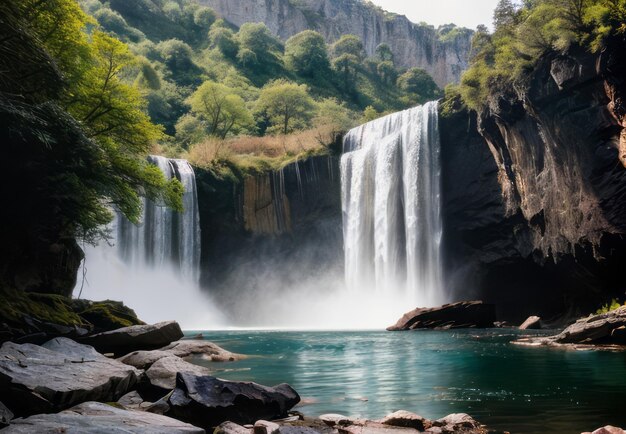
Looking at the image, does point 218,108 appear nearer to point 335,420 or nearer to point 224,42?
point 224,42

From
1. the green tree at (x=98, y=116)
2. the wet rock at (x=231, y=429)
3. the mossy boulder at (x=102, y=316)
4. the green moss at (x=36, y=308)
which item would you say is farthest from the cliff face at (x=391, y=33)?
the wet rock at (x=231, y=429)

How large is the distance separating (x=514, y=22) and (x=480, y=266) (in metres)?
14.5

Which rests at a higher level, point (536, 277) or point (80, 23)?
point (80, 23)

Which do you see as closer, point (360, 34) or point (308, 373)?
point (308, 373)

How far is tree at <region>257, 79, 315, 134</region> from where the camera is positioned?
6088 centimetres

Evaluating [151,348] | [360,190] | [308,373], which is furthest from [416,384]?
[360,190]

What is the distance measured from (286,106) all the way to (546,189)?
122 feet

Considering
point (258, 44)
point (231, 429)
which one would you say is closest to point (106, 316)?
point (231, 429)

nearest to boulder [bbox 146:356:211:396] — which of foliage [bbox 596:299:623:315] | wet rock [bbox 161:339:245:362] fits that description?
wet rock [bbox 161:339:245:362]

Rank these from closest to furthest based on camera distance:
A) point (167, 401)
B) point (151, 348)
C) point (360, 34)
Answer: point (167, 401) → point (151, 348) → point (360, 34)

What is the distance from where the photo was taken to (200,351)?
655 inches

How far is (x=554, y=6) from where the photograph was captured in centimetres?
2591

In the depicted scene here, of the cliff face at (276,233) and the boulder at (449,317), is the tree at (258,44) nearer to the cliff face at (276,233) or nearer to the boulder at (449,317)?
the cliff face at (276,233)

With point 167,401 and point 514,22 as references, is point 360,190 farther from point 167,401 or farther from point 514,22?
point 167,401
